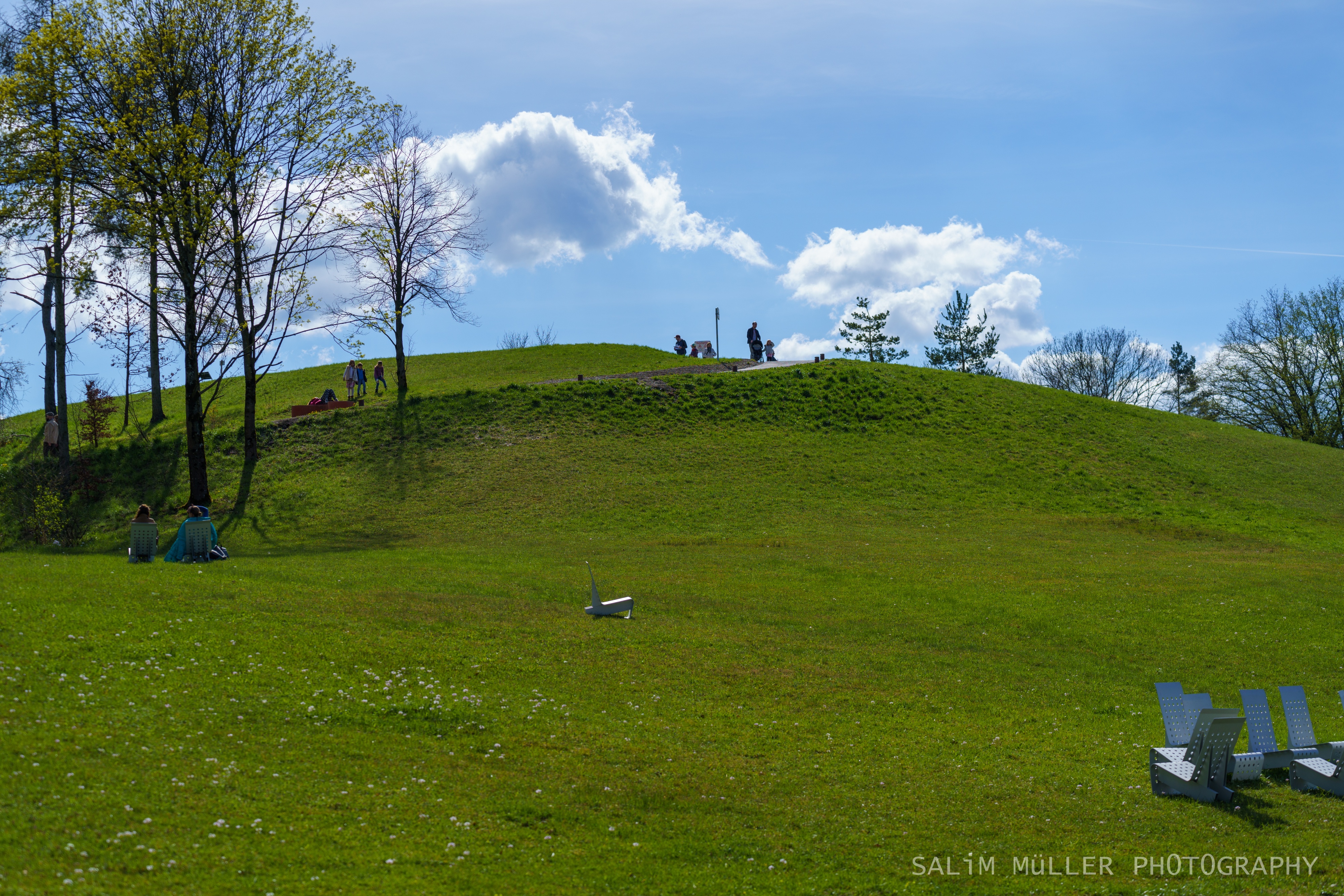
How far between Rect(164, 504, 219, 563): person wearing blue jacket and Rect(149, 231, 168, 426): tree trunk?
1211 centimetres

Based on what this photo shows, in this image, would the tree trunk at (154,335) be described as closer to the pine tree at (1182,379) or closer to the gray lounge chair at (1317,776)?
the gray lounge chair at (1317,776)

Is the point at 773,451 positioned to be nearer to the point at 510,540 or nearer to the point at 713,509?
the point at 713,509

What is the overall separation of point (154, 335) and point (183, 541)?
92.5 feet

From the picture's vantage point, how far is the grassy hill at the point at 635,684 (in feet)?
27.1

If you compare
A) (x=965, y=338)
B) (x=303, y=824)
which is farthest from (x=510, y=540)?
(x=965, y=338)

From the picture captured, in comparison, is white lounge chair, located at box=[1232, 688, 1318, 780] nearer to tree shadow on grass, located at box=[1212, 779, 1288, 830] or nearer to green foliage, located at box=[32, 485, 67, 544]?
tree shadow on grass, located at box=[1212, 779, 1288, 830]

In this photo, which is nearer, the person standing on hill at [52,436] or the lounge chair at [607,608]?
the lounge chair at [607,608]

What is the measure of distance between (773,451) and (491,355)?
30.8 meters

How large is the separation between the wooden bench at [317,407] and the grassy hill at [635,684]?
23.4ft

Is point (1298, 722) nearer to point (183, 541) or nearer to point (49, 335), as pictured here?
point (183, 541)

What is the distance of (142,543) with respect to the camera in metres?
21.1

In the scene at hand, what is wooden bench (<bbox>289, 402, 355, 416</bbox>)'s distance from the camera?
144ft

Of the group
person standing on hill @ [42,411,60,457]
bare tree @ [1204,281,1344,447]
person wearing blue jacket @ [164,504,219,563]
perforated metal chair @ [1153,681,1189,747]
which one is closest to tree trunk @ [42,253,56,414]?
person standing on hill @ [42,411,60,457]

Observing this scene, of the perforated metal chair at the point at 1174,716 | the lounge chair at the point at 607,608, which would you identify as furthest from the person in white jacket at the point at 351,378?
the perforated metal chair at the point at 1174,716
